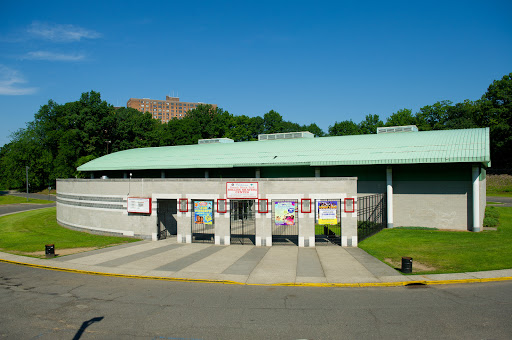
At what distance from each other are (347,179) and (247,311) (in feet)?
46.3

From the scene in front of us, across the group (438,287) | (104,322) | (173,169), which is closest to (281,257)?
(438,287)

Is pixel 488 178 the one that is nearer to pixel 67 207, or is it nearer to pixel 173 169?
pixel 173 169

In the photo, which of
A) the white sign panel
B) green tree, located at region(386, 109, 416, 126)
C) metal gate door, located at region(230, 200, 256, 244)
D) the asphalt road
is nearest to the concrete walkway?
the asphalt road

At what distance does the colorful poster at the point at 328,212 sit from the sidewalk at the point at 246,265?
1821mm

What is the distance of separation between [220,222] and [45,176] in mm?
94316

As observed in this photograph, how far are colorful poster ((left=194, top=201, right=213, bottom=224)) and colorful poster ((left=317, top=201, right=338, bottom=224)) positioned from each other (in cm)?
795

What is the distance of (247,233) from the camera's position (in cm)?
2972

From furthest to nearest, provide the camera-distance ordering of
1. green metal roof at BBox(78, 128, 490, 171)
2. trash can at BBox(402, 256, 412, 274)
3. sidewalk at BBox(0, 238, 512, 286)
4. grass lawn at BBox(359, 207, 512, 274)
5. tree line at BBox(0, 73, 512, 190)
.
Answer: tree line at BBox(0, 73, 512, 190) → green metal roof at BBox(78, 128, 490, 171) → grass lawn at BBox(359, 207, 512, 274) → trash can at BBox(402, 256, 412, 274) → sidewalk at BBox(0, 238, 512, 286)

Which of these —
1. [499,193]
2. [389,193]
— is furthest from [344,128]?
[389,193]

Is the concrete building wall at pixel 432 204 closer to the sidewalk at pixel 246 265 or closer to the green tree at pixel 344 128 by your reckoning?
the sidewalk at pixel 246 265

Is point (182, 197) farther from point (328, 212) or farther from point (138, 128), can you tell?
point (138, 128)

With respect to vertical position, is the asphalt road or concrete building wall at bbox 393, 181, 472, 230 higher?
concrete building wall at bbox 393, 181, 472, 230

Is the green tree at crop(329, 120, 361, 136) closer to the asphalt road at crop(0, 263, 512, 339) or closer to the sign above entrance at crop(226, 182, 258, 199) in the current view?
the sign above entrance at crop(226, 182, 258, 199)

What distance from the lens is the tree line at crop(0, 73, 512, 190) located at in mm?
79000
